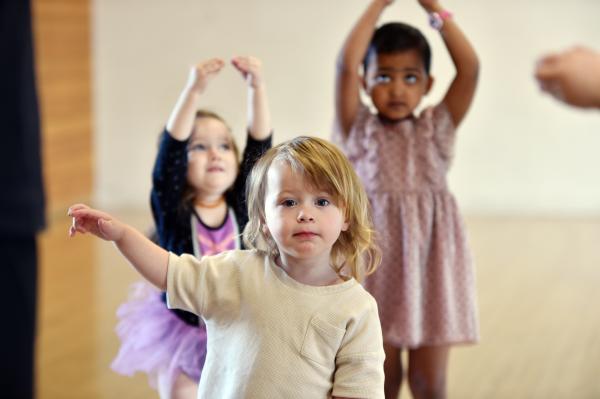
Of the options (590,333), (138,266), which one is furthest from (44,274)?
(138,266)

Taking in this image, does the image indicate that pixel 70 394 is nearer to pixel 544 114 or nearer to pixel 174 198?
pixel 174 198

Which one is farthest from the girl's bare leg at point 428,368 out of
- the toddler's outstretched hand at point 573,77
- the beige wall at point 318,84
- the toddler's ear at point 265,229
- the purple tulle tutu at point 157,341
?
the beige wall at point 318,84

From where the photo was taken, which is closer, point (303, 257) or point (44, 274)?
point (303, 257)

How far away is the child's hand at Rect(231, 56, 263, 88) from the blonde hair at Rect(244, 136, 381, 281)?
339 millimetres

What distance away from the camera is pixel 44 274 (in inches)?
171

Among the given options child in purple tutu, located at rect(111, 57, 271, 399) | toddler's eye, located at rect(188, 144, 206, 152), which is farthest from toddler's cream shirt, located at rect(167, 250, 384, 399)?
toddler's eye, located at rect(188, 144, 206, 152)

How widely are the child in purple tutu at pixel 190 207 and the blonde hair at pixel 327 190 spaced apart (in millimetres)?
327

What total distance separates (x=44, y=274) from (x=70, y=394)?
1.49 metres

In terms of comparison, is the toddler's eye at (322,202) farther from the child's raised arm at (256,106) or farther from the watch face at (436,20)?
the watch face at (436,20)

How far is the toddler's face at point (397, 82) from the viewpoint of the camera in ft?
6.70

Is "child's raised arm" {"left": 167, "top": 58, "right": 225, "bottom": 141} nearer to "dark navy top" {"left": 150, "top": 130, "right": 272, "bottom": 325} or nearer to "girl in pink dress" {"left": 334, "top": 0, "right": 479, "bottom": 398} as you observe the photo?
"dark navy top" {"left": 150, "top": 130, "right": 272, "bottom": 325}

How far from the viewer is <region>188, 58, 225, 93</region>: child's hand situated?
1798 millimetres

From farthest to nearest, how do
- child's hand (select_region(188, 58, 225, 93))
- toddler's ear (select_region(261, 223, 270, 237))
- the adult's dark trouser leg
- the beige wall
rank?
the beige wall
child's hand (select_region(188, 58, 225, 93))
toddler's ear (select_region(261, 223, 270, 237))
the adult's dark trouser leg

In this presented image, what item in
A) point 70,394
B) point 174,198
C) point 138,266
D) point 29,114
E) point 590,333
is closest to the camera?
point 29,114
